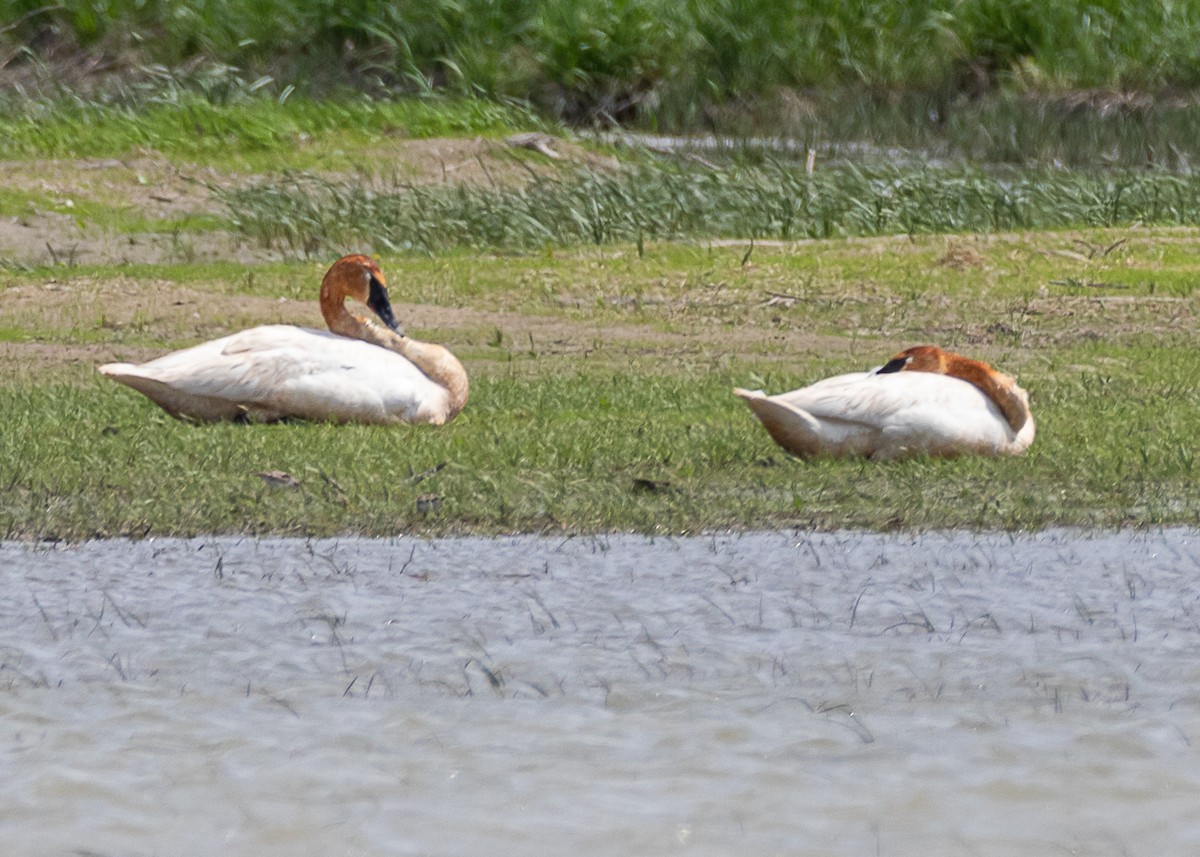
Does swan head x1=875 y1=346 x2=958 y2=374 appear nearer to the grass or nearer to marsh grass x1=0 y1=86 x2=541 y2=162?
the grass

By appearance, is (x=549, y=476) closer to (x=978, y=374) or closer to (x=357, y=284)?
(x=978, y=374)

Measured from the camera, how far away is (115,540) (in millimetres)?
7305

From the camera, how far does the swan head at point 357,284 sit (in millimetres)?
10625

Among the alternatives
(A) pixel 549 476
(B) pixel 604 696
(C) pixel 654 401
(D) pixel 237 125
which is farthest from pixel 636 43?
(B) pixel 604 696

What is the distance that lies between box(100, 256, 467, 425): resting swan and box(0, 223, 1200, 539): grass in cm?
14

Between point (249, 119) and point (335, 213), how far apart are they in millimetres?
6290

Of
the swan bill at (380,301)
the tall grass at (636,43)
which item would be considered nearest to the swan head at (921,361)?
A: the swan bill at (380,301)

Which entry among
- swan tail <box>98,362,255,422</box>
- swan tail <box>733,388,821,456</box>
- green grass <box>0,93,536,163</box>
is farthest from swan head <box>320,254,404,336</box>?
green grass <box>0,93,536,163</box>

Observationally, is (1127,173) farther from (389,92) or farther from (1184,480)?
(1184,480)

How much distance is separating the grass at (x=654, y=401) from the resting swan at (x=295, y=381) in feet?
0.47

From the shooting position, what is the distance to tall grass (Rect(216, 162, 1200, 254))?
1923 centimetres

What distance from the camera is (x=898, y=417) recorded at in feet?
28.5

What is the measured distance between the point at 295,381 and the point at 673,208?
10749 mm

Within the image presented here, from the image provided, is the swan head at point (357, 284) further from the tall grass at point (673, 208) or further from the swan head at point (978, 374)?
the tall grass at point (673, 208)
